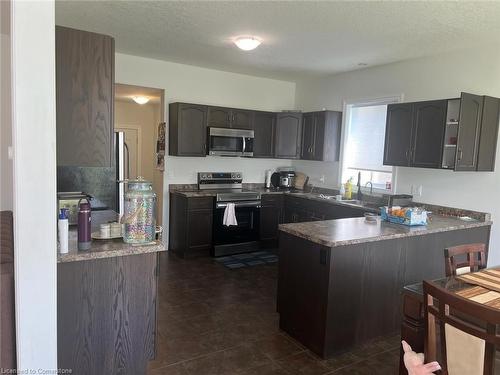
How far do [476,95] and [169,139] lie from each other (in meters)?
3.84

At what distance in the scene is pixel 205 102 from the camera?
18.5 ft

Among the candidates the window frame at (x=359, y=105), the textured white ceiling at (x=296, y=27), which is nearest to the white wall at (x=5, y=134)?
the textured white ceiling at (x=296, y=27)

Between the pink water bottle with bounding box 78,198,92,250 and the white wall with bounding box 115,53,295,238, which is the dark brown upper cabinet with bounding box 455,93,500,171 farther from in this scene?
the pink water bottle with bounding box 78,198,92,250

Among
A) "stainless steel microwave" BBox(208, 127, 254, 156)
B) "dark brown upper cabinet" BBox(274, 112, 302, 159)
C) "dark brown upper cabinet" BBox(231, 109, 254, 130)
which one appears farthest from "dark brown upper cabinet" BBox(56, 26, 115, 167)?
"dark brown upper cabinet" BBox(274, 112, 302, 159)

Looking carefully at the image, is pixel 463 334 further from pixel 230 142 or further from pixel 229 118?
pixel 229 118

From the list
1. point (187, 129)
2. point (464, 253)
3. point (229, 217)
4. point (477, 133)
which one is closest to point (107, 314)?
point (464, 253)

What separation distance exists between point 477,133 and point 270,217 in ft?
9.84

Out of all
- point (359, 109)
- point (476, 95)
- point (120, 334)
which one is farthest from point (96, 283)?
point (359, 109)

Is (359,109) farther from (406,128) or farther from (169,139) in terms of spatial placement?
(169,139)

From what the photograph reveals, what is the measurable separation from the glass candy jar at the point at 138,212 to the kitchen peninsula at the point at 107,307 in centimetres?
7

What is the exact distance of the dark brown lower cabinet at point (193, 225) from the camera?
5.05 metres

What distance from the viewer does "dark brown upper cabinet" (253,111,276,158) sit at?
5.85 metres

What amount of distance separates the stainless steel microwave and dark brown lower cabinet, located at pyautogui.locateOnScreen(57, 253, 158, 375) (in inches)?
132

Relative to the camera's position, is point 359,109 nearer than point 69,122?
No
